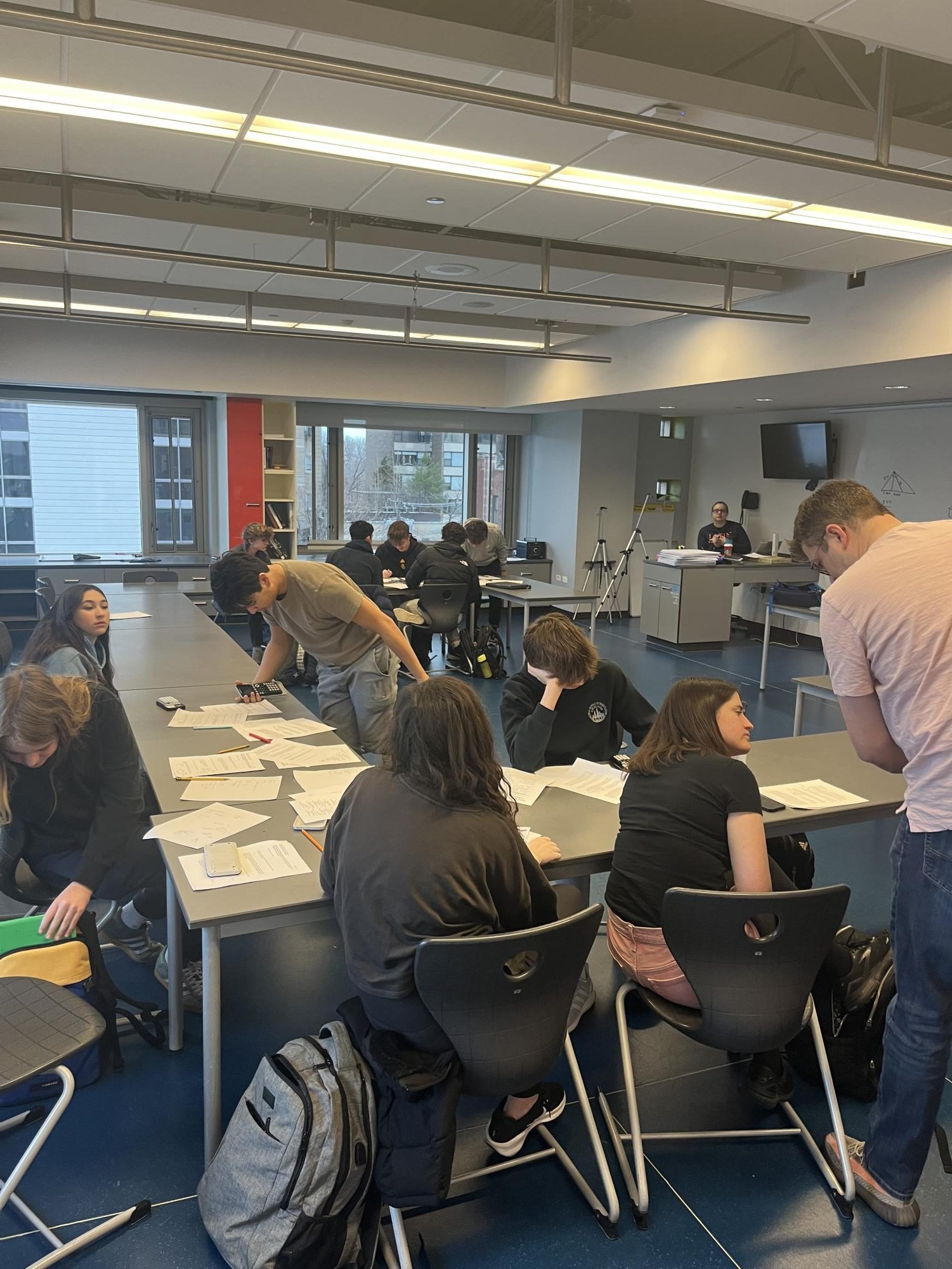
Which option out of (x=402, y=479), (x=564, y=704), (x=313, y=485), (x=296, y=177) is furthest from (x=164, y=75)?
(x=402, y=479)

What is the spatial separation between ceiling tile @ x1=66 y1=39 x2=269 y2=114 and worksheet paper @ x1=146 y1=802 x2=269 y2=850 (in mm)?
2277

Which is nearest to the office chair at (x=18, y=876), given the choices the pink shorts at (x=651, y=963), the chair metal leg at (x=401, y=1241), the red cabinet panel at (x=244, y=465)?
the chair metal leg at (x=401, y=1241)

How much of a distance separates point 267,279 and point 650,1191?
5919 mm

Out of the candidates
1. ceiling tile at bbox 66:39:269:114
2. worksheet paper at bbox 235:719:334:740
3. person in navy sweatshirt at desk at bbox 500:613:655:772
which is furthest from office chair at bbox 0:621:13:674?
person in navy sweatshirt at desk at bbox 500:613:655:772

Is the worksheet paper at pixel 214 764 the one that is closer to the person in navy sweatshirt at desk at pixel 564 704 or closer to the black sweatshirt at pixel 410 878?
the person in navy sweatshirt at desk at pixel 564 704

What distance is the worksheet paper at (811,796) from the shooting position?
2.71 meters

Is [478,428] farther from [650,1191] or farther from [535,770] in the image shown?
[650,1191]

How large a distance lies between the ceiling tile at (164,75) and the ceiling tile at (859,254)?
320 cm

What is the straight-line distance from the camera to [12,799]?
2.60 m

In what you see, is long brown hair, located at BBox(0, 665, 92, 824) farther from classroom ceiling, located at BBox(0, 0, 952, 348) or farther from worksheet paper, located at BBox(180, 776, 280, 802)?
classroom ceiling, located at BBox(0, 0, 952, 348)

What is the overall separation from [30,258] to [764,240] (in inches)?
181

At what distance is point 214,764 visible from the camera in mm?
3021

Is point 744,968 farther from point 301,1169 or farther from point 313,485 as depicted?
point 313,485

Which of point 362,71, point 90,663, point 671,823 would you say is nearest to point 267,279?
point 90,663
